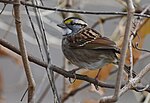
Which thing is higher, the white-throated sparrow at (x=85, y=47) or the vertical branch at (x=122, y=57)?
the vertical branch at (x=122, y=57)

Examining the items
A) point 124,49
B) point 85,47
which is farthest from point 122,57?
point 85,47

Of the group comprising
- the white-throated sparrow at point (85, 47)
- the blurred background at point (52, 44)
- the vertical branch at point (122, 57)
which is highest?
the vertical branch at point (122, 57)

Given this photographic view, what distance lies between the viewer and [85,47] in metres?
2.13

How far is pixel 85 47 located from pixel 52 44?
67 cm

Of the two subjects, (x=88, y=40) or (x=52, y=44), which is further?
(x=52, y=44)

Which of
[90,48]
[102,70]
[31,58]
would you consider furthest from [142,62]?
[31,58]

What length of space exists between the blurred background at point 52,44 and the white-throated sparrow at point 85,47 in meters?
0.13

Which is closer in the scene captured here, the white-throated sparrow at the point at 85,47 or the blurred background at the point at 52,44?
the white-throated sparrow at the point at 85,47

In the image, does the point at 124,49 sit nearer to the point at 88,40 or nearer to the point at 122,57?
the point at 122,57

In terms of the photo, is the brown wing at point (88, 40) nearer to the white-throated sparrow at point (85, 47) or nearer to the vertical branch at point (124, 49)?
the white-throated sparrow at point (85, 47)

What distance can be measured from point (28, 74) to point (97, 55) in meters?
1.00

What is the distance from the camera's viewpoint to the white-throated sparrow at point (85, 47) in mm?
1977

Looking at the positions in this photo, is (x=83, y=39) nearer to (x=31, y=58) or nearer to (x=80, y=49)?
(x=80, y=49)

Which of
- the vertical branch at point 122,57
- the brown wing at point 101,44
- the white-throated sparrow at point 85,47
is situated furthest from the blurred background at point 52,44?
the vertical branch at point 122,57
